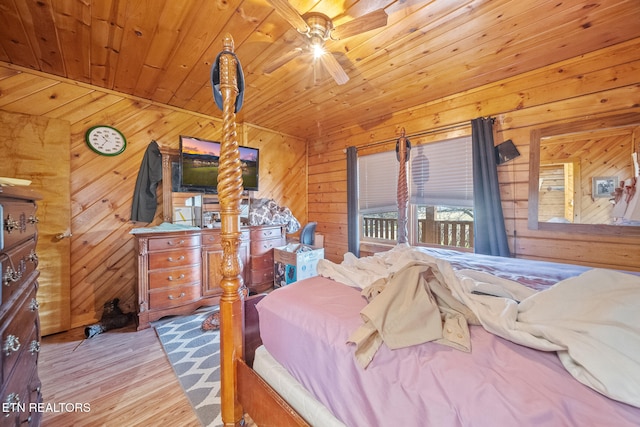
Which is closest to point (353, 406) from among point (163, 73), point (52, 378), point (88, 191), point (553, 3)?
point (52, 378)

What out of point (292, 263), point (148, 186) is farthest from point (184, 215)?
point (292, 263)

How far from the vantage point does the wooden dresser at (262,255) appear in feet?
10.3

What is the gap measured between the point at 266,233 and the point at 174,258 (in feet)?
3.59

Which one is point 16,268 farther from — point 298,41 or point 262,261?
point 262,261

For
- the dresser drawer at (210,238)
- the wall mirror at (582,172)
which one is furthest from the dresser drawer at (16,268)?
the wall mirror at (582,172)

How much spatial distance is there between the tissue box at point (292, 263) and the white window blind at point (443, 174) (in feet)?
4.89

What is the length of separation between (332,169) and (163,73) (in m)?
2.45

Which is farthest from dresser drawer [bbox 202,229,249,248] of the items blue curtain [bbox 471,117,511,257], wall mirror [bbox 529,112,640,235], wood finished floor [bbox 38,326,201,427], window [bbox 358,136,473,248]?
wall mirror [bbox 529,112,640,235]

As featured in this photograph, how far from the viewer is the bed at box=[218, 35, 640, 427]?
0.57 metres

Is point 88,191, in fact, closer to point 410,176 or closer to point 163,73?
point 163,73

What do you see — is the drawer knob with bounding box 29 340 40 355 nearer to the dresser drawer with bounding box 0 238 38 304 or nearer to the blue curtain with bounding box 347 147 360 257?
the dresser drawer with bounding box 0 238 38 304

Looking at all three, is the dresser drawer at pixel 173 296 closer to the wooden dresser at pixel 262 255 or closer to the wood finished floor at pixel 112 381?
the wood finished floor at pixel 112 381

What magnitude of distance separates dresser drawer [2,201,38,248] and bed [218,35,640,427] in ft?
2.18

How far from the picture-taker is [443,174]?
9.40 ft
